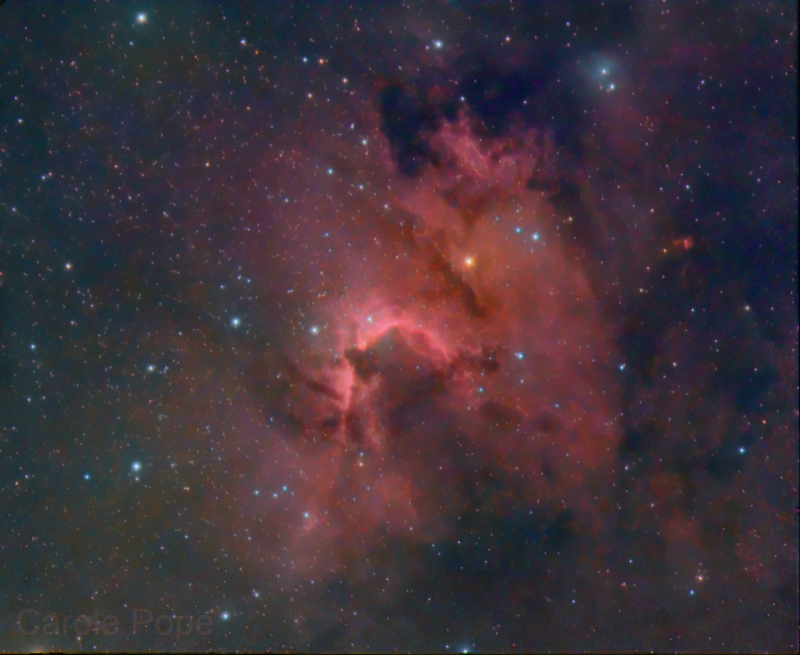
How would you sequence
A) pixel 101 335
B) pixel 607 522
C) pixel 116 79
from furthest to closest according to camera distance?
pixel 607 522, pixel 101 335, pixel 116 79

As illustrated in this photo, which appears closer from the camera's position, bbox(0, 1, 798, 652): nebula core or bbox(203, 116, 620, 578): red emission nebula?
bbox(0, 1, 798, 652): nebula core

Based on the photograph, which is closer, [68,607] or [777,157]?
[777,157]

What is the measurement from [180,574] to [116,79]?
3.77 meters

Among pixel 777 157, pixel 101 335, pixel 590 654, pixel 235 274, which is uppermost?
pixel 777 157

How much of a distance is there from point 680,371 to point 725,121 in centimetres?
192

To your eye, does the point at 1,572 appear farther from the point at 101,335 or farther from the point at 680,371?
the point at 680,371

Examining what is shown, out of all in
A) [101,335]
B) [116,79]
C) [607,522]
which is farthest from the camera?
[607,522]

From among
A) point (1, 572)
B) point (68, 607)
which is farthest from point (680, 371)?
point (1, 572)

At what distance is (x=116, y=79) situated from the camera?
320cm

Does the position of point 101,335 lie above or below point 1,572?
above

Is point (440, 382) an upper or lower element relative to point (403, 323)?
lower

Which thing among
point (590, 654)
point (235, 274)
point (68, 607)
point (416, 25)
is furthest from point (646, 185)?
point (68, 607)

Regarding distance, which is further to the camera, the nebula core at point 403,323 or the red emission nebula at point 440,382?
the red emission nebula at point 440,382

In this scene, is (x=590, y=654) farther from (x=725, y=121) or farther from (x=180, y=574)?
(x=725, y=121)
